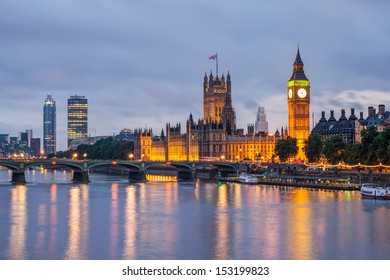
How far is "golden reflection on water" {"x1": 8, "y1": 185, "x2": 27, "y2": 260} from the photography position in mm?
33812

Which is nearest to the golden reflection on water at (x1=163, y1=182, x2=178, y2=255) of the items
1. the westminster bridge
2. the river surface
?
the river surface

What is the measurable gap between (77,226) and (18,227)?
305cm

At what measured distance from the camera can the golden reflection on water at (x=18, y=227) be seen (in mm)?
33812

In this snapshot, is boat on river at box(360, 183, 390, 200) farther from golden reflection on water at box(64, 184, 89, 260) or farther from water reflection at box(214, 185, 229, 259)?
golden reflection on water at box(64, 184, 89, 260)

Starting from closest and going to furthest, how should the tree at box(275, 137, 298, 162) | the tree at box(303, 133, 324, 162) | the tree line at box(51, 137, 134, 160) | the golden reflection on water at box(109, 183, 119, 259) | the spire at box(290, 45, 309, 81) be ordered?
the golden reflection on water at box(109, 183, 119, 259)
the tree at box(303, 133, 324, 162)
the tree at box(275, 137, 298, 162)
the spire at box(290, 45, 309, 81)
the tree line at box(51, 137, 134, 160)

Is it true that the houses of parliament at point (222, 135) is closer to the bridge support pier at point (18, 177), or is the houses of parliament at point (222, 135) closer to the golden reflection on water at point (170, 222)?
the bridge support pier at point (18, 177)

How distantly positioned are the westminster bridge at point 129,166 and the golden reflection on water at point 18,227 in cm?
1899

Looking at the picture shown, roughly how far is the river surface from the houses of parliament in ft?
200

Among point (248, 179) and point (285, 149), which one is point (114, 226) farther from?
point (285, 149)
